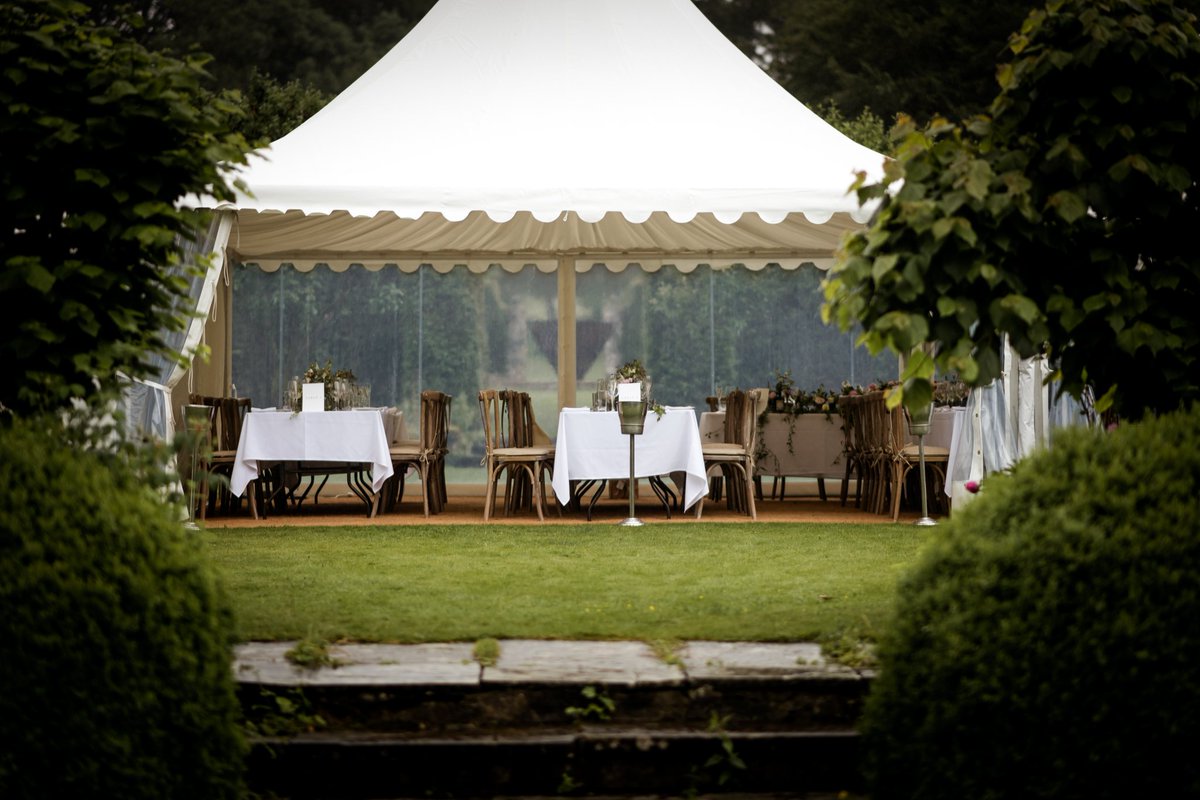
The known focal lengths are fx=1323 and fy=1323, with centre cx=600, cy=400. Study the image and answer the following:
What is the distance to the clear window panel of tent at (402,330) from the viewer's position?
12242 mm

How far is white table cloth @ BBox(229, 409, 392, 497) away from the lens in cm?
858

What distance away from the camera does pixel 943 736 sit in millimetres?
2928

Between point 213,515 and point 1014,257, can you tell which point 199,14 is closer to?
point 213,515

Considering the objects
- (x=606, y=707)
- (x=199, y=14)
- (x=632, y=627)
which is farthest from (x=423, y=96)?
(x=199, y=14)

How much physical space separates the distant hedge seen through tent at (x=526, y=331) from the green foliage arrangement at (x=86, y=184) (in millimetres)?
8599

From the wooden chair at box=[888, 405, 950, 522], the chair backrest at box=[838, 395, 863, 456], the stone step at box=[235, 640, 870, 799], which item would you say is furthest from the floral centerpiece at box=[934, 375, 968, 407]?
the stone step at box=[235, 640, 870, 799]

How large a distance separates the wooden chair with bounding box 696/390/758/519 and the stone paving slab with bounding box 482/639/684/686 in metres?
4.65

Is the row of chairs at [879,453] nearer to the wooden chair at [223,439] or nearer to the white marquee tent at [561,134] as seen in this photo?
the white marquee tent at [561,134]

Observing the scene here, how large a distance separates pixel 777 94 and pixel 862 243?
20.1ft

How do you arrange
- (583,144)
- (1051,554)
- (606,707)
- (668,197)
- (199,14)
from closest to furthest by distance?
(1051,554), (606,707), (668,197), (583,144), (199,14)

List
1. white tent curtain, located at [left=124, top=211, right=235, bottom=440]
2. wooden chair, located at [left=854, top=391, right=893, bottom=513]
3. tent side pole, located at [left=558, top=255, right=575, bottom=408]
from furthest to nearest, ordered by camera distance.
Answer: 1. tent side pole, located at [left=558, top=255, right=575, bottom=408]
2. wooden chair, located at [left=854, top=391, right=893, bottom=513]
3. white tent curtain, located at [left=124, top=211, right=235, bottom=440]

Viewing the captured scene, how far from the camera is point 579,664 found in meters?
3.72

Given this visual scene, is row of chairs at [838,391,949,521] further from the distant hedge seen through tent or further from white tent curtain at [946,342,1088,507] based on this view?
the distant hedge seen through tent

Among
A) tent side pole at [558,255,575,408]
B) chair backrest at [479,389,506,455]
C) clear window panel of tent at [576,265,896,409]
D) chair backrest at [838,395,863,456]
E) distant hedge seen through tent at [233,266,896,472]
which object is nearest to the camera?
chair backrest at [479,389,506,455]
